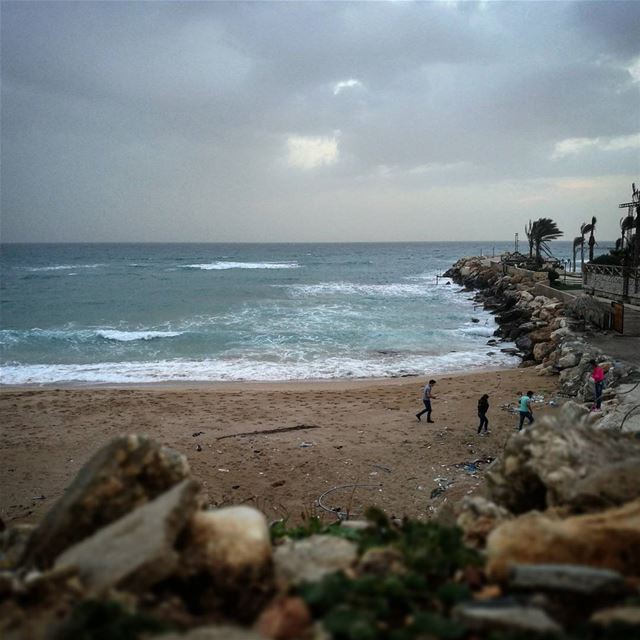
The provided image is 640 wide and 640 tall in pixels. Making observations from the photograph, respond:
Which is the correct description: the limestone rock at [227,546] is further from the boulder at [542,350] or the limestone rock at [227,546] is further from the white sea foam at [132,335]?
the white sea foam at [132,335]

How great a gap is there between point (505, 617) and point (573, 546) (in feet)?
2.58

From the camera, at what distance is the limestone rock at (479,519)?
12.7ft

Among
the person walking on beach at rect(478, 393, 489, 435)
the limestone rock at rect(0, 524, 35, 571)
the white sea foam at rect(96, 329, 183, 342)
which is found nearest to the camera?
the limestone rock at rect(0, 524, 35, 571)

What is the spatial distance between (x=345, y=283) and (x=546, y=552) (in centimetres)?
5092

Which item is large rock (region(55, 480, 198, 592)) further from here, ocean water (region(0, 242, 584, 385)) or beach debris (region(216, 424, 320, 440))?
ocean water (region(0, 242, 584, 385))

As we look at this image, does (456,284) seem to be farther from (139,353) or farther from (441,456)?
(441,456)

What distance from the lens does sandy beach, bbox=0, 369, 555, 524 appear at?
8.58 meters

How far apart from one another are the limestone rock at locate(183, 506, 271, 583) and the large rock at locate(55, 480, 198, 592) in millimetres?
106

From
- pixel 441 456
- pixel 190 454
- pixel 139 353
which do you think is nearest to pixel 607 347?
pixel 441 456

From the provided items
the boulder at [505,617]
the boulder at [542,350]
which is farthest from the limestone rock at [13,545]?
the boulder at [542,350]

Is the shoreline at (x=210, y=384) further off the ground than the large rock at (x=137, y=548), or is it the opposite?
the large rock at (x=137, y=548)

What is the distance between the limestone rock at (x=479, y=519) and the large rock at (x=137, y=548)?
7.32 feet

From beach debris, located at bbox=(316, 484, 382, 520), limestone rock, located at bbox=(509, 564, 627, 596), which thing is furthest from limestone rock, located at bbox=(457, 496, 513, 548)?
beach debris, located at bbox=(316, 484, 382, 520)

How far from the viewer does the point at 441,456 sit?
10.2m
